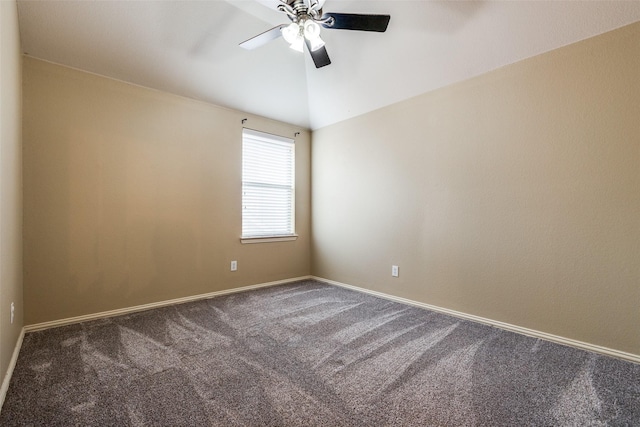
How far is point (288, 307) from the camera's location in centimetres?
313

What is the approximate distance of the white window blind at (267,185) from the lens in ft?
12.7

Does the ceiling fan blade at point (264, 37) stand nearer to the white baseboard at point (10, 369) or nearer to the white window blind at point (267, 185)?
the white window blind at point (267, 185)

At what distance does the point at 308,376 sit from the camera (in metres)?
1.80

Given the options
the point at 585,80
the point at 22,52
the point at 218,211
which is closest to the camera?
the point at 585,80

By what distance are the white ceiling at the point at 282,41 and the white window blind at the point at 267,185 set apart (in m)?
0.69

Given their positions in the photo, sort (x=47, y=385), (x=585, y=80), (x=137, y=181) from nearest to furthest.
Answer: (x=47, y=385)
(x=585, y=80)
(x=137, y=181)

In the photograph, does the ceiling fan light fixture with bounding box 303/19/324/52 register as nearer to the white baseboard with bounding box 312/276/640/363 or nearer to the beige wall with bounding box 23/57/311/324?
the beige wall with bounding box 23/57/311/324

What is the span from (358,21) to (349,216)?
2.36m

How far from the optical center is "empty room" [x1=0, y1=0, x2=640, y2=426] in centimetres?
169

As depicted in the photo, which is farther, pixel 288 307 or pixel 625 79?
pixel 288 307

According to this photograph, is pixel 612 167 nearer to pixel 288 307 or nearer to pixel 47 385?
pixel 288 307

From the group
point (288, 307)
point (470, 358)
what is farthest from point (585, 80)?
point (288, 307)

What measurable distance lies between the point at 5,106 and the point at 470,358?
10.9ft

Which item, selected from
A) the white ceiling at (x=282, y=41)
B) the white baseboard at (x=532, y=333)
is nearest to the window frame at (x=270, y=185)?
the white ceiling at (x=282, y=41)
